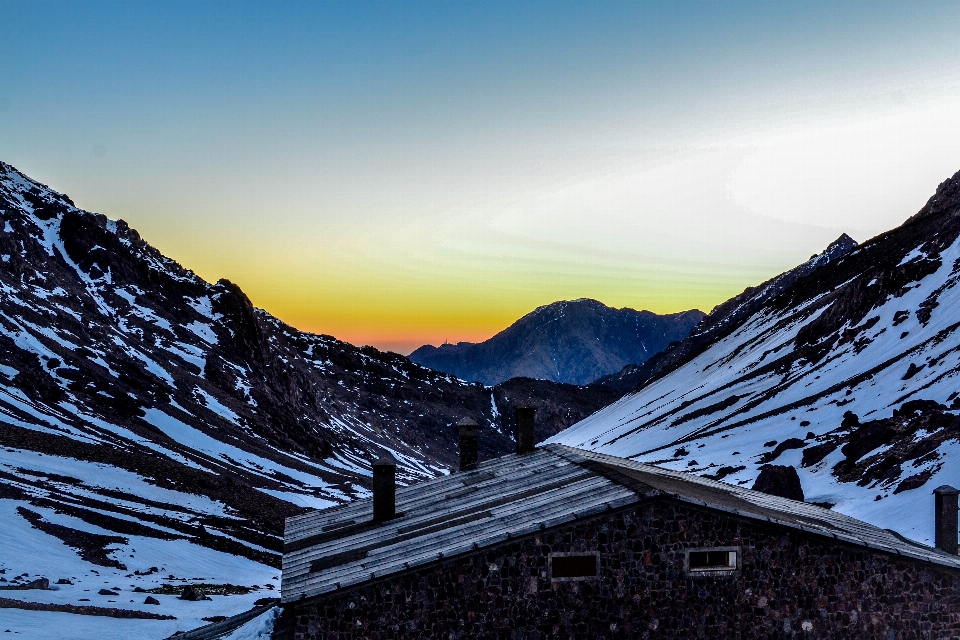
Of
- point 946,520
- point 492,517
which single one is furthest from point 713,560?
point 946,520

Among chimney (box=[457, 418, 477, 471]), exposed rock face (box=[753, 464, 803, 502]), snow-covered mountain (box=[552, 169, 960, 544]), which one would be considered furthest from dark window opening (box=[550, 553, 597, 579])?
exposed rock face (box=[753, 464, 803, 502])

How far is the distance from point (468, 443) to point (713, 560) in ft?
41.0

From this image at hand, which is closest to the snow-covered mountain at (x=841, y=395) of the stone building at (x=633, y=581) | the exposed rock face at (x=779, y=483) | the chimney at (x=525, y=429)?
the exposed rock face at (x=779, y=483)

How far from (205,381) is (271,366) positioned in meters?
29.9

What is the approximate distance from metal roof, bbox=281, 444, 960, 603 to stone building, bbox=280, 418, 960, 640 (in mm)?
82

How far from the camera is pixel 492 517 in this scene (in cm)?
2175

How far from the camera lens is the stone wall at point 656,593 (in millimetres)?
19109

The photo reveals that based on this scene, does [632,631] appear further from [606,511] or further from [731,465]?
→ [731,465]

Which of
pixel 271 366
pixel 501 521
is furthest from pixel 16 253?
pixel 501 521

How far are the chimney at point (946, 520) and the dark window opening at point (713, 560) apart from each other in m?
9.37

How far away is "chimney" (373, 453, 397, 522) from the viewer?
2630cm

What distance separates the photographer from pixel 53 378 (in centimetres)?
10225

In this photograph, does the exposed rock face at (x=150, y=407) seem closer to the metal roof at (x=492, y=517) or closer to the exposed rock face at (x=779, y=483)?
the metal roof at (x=492, y=517)

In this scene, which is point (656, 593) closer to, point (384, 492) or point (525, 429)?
point (384, 492)
